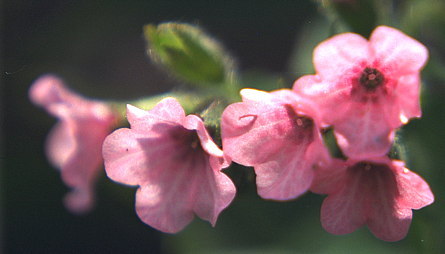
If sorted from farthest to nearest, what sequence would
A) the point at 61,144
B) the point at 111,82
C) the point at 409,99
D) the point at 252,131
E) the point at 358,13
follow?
the point at 111,82
the point at 61,144
the point at 358,13
the point at 252,131
the point at 409,99

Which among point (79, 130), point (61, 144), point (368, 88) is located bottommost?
point (61, 144)

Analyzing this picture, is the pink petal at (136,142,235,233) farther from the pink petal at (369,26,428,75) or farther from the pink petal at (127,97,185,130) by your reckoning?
the pink petal at (369,26,428,75)

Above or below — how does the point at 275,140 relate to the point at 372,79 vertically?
below

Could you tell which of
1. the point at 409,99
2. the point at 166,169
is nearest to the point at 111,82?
the point at 166,169

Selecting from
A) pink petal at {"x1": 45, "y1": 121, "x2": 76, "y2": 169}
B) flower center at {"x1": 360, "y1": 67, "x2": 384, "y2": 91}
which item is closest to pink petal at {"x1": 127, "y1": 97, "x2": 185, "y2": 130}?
flower center at {"x1": 360, "y1": 67, "x2": 384, "y2": 91}

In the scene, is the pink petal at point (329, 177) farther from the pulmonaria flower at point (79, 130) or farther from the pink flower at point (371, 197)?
the pulmonaria flower at point (79, 130)

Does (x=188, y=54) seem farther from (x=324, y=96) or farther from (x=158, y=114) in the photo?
(x=324, y=96)

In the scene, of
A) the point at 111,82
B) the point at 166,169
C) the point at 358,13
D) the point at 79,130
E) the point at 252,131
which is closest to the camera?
the point at 252,131
